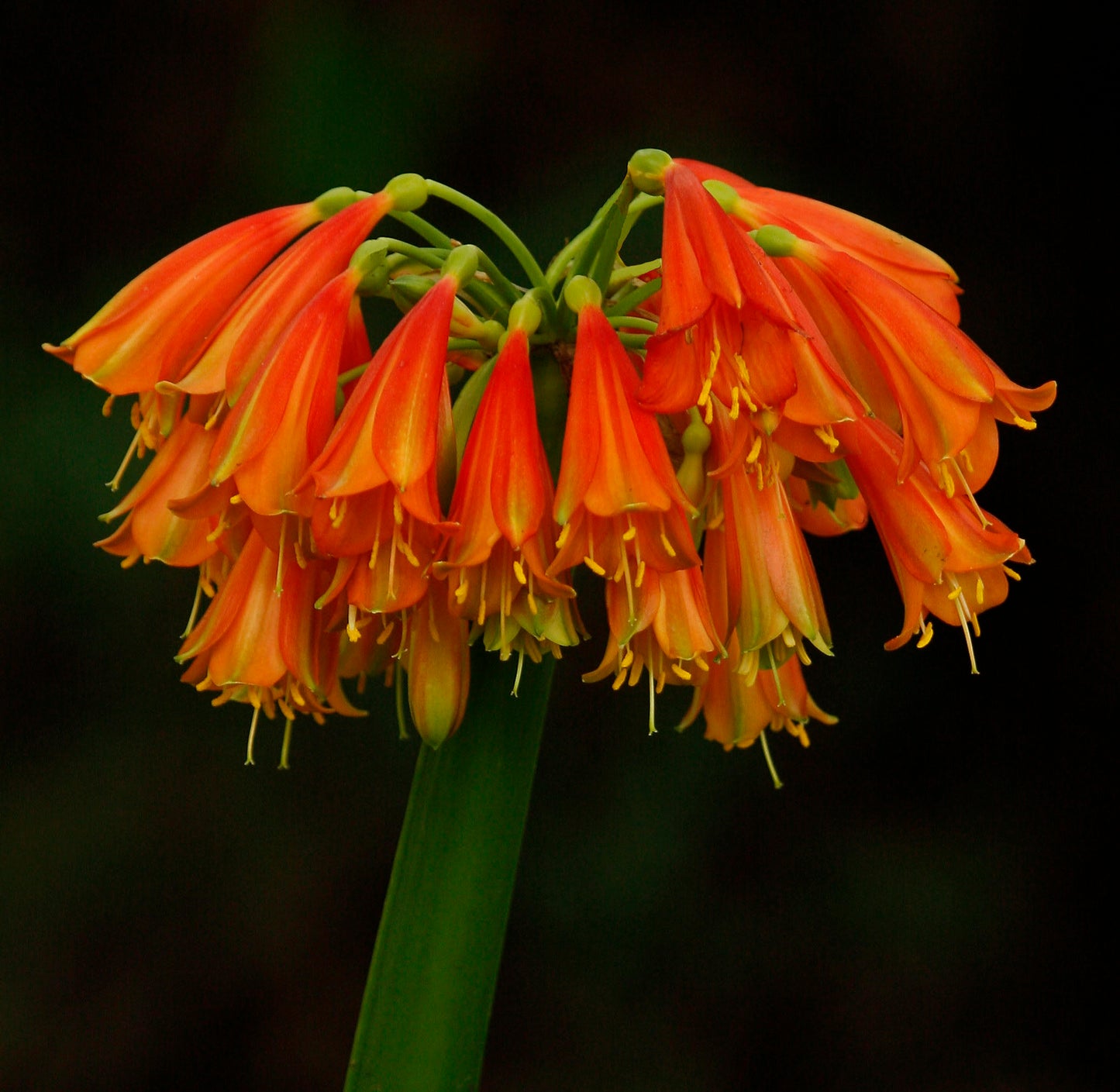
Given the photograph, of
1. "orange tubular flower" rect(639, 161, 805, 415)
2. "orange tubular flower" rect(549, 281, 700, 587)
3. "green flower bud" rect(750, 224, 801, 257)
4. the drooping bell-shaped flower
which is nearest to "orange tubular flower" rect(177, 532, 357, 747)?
the drooping bell-shaped flower

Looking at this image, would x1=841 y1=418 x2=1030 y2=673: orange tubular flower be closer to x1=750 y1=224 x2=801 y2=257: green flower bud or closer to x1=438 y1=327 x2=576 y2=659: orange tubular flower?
x1=750 y1=224 x2=801 y2=257: green flower bud

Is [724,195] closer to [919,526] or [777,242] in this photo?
[777,242]

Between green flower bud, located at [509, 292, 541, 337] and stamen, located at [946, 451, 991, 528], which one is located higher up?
green flower bud, located at [509, 292, 541, 337]

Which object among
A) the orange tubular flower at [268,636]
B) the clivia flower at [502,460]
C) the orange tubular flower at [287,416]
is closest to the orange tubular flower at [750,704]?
the clivia flower at [502,460]

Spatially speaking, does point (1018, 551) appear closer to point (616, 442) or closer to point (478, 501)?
point (616, 442)

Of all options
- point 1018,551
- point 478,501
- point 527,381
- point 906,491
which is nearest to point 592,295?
point 527,381

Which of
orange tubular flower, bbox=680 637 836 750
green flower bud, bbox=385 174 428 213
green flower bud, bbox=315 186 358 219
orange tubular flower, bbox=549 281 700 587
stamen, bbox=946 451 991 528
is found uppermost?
green flower bud, bbox=315 186 358 219
